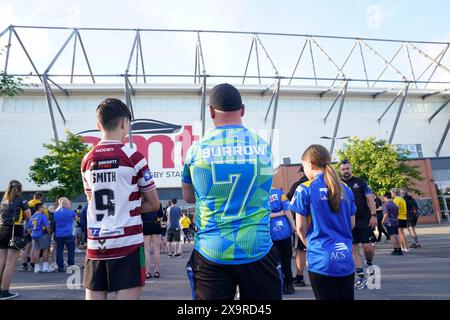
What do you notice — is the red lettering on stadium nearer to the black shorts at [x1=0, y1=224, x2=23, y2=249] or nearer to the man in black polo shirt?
the black shorts at [x1=0, y1=224, x2=23, y2=249]

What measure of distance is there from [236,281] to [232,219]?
0.36 m

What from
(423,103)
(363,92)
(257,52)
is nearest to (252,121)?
(257,52)

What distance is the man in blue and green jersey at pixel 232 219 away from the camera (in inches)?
70.1

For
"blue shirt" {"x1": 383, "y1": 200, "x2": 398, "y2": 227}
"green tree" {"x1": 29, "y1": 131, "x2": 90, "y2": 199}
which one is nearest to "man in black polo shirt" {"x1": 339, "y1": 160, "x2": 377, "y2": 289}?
"blue shirt" {"x1": 383, "y1": 200, "x2": 398, "y2": 227}

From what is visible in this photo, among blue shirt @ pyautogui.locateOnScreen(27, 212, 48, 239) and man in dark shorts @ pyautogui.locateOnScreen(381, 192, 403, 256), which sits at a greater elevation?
blue shirt @ pyautogui.locateOnScreen(27, 212, 48, 239)

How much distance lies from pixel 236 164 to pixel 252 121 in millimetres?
31745

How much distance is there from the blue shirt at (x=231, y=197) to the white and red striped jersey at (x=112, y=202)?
661 millimetres

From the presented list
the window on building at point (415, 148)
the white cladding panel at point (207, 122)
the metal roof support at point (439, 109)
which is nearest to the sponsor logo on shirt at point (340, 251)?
the white cladding panel at point (207, 122)

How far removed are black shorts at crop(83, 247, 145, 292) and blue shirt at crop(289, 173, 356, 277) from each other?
1.46 m

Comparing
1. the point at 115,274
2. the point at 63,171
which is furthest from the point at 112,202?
the point at 63,171

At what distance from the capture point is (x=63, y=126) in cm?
3066

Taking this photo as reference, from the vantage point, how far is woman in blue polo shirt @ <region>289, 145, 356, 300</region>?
8.29ft
